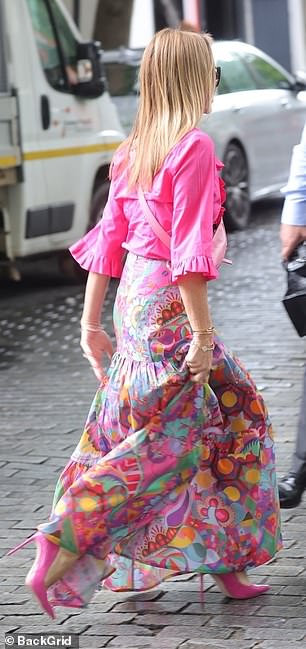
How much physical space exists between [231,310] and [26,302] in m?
1.80

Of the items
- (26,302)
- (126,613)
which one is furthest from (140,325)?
(26,302)

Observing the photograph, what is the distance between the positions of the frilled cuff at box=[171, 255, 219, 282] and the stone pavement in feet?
3.37

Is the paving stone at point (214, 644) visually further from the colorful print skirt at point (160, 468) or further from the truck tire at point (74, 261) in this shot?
the truck tire at point (74, 261)

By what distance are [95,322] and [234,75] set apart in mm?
10950

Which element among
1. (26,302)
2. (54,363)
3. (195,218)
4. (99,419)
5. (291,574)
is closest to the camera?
(195,218)

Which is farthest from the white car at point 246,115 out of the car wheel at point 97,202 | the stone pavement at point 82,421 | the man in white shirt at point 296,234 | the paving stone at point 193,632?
the paving stone at point 193,632

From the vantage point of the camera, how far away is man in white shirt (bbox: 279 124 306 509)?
5133 millimetres

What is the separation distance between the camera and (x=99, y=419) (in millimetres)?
4539

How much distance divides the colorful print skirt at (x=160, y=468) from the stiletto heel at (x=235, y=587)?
0.08m

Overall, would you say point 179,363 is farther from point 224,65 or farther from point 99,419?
point 224,65

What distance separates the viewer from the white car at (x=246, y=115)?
14.1 metres

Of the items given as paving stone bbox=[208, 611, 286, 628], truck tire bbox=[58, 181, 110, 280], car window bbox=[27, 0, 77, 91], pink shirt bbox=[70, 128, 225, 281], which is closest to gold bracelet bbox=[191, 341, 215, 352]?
pink shirt bbox=[70, 128, 225, 281]

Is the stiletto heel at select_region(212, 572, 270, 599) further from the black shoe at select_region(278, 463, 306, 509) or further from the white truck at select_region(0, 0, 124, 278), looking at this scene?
the white truck at select_region(0, 0, 124, 278)

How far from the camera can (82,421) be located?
291 inches
